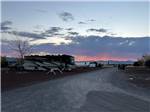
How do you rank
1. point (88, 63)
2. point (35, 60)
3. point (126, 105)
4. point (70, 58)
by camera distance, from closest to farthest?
1. point (126, 105)
2. point (35, 60)
3. point (70, 58)
4. point (88, 63)

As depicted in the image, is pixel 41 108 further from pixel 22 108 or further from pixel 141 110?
pixel 141 110

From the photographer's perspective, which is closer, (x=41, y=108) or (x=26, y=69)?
(x=41, y=108)

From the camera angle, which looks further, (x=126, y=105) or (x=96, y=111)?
(x=126, y=105)

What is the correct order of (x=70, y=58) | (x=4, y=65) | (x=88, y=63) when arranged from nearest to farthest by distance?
(x=70, y=58), (x=4, y=65), (x=88, y=63)

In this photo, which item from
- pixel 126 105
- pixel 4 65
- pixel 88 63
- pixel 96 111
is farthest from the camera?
pixel 88 63

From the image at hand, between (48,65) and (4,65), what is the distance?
1321 inches

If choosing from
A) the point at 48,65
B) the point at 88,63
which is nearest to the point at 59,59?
the point at 48,65

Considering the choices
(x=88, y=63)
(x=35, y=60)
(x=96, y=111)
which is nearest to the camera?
(x=96, y=111)

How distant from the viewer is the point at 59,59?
68312mm

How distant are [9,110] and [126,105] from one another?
4703 mm

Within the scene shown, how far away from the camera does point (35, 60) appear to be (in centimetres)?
6525

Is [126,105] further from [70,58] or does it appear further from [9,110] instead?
[70,58]

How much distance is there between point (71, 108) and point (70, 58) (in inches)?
2334

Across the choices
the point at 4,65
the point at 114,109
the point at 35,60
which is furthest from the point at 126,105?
the point at 4,65
